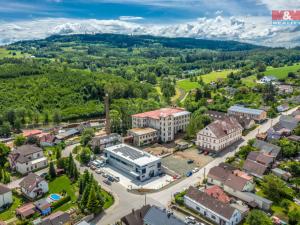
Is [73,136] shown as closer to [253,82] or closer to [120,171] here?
[120,171]

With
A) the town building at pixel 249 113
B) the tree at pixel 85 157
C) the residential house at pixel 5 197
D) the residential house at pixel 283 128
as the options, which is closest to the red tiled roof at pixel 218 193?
the tree at pixel 85 157

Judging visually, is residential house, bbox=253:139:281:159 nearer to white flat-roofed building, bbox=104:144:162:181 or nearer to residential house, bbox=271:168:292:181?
residential house, bbox=271:168:292:181

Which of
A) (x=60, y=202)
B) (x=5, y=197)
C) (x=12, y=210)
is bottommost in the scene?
(x=12, y=210)

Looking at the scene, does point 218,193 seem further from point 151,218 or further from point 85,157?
point 85,157

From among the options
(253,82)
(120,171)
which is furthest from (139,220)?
(253,82)

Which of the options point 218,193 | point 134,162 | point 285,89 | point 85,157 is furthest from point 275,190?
point 285,89

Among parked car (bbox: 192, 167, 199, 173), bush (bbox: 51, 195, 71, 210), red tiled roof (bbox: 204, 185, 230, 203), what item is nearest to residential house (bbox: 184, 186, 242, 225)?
red tiled roof (bbox: 204, 185, 230, 203)

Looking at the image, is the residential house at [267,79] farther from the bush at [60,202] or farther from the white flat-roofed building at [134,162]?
A: the bush at [60,202]
